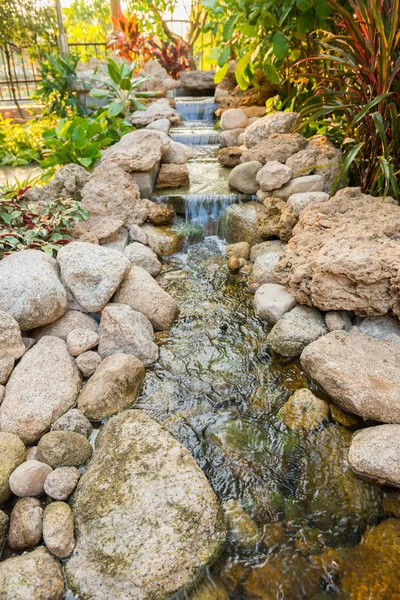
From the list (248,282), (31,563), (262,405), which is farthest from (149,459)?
(248,282)

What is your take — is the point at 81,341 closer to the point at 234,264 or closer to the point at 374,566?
the point at 234,264

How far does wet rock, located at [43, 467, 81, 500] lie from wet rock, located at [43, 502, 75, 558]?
2.5 inches

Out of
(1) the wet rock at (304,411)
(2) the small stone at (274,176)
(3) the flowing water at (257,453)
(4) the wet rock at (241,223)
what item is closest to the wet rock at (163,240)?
(4) the wet rock at (241,223)

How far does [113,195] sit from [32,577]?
3509mm

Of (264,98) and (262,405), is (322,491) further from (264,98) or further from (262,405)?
(264,98)

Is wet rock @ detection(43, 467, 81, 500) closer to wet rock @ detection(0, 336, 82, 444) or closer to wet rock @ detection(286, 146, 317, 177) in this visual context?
wet rock @ detection(0, 336, 82, 444)

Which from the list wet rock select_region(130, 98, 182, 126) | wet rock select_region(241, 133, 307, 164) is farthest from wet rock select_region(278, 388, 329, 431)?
wet rock select_region(130, 98, 182, 126)

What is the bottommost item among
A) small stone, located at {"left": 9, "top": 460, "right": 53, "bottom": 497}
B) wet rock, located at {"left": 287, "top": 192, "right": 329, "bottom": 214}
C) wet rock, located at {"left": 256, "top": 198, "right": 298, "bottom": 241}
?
small stone, located at {"left": 9, "top": 460, "right": 53, "bottom": 497}

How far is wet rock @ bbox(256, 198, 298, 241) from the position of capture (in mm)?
3926

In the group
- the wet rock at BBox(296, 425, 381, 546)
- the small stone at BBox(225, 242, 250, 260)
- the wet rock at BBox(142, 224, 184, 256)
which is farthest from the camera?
the wet rock at BBox(142, 224, 184, 256)

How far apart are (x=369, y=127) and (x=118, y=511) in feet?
11.7

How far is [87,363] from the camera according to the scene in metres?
2.76

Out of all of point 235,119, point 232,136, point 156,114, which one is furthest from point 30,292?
point 156,114

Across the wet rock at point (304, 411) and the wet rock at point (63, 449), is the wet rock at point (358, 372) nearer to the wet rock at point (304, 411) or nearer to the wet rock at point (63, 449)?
the wet rock at point (304, 411)
